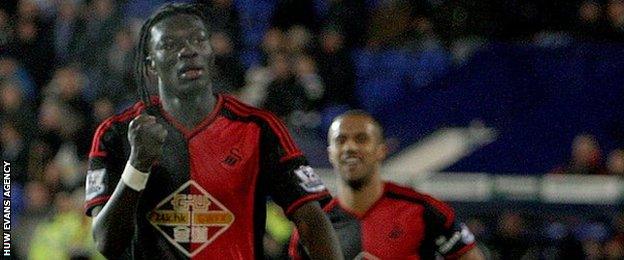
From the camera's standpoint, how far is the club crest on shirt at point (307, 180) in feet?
13.8

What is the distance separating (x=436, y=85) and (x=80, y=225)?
358 cm

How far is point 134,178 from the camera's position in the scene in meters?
3.93

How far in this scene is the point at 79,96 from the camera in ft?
35.3

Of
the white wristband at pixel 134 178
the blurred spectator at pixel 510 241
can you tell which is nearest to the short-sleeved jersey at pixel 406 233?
the white wristband at pixel 134 178

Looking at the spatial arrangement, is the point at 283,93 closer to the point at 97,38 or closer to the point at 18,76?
the point at 97,38

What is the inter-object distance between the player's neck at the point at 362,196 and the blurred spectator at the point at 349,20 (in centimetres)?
656

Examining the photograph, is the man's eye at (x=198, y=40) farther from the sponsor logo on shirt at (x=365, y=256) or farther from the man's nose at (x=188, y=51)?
the sponsor logo on shirt at (x=365, y=256)

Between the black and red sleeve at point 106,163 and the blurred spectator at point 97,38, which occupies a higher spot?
the black and red sleeve at point 106,163

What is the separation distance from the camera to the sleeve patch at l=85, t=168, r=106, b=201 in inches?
163

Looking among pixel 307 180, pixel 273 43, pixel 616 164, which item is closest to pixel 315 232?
pixel 307 180

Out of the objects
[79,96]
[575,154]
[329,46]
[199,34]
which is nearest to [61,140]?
[79,96]

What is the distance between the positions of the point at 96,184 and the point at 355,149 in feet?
6.27

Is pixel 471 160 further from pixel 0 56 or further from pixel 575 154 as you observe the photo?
pixel 0 56

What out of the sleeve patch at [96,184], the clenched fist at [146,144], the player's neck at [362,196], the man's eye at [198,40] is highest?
the man's eye at [198,40]
